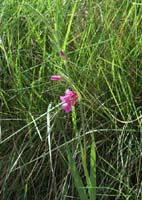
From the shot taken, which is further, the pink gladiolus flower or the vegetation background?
the vegetation background

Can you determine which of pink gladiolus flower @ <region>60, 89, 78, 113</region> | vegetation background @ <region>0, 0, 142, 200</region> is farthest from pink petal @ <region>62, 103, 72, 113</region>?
vegetation background @ <region>0, 0, 142, 200</region>

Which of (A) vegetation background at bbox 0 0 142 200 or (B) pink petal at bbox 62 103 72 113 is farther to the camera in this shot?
(A) vegetation background at bbox 0 0 142 200

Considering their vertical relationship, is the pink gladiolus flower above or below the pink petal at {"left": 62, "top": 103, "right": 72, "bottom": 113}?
above

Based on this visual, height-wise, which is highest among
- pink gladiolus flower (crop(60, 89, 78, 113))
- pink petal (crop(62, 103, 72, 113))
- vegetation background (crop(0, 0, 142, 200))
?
pink gladiolus flower (crop(60, 89, 78, 113))

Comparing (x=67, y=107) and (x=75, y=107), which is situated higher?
(x=67, y=107)

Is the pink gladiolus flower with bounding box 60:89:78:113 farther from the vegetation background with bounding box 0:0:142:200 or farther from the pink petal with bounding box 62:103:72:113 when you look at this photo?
the vegetation background with bounding box 0:0:142:200

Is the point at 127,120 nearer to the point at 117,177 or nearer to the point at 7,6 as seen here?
the point at 117,177

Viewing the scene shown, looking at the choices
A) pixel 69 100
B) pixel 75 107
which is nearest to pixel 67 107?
pixel 69 100

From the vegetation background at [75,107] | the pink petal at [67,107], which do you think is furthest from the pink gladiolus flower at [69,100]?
the vegetation background at [75,107]

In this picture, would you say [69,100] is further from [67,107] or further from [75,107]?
[75,107]
